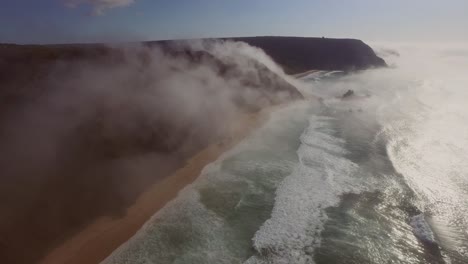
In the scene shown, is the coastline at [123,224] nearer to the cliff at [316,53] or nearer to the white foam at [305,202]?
the white foam at [305,202]

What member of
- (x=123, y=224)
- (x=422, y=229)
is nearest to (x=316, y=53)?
(x=422, y=229)

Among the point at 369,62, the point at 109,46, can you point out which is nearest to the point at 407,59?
the point at 369,62

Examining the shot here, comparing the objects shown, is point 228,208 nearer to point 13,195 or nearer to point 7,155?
point 13,195

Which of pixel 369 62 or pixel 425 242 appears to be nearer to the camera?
pixel 425 242

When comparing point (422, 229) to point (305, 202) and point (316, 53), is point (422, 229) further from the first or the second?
point (316, 53)

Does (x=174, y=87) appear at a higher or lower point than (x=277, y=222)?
higher

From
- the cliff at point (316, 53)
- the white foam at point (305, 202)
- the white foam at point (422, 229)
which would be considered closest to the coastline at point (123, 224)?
the white foam at point (305, 202)

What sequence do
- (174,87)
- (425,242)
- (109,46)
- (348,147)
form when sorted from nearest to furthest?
(425,242), (348,147), (174,87), (109,46)
